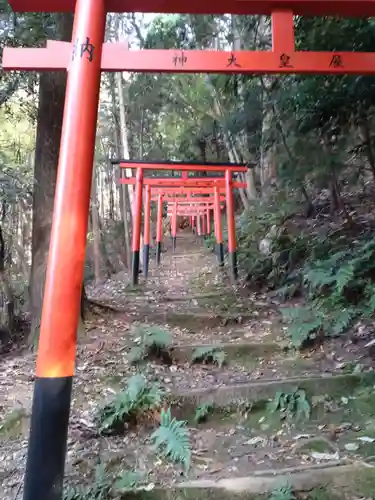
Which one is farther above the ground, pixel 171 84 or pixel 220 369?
pixel 171 84

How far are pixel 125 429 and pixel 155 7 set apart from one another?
11.4 ft

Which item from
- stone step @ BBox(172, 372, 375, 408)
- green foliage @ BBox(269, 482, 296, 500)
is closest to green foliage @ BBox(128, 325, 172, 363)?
stone step @ BBox(172, 372, 375, 408)

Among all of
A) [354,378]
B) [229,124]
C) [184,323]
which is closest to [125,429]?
[354,378]

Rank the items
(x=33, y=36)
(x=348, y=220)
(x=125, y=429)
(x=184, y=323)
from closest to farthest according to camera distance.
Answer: (x=125, y=429) → (x=33, y=36) → (x=184, y=323) → (x=348, y=220)

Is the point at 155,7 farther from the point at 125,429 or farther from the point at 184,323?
the point at 184,323

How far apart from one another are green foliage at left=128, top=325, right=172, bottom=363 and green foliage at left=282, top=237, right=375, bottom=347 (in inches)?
59.1

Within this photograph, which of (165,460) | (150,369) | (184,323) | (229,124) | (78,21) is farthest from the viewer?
(229,124)

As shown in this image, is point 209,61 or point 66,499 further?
point 209,61

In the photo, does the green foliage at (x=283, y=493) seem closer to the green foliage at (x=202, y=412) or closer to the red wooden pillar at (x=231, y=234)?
the green foliage at (x=202, y=412)

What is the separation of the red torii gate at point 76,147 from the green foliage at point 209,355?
2577 millimetres

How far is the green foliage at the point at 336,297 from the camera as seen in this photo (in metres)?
5.32

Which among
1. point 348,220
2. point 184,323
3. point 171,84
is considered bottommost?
point 184,323

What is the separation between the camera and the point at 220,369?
16.9 feet

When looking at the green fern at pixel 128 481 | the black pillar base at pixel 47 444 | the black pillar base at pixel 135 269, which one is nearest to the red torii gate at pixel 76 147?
the black pillar base at pixel 47 444
